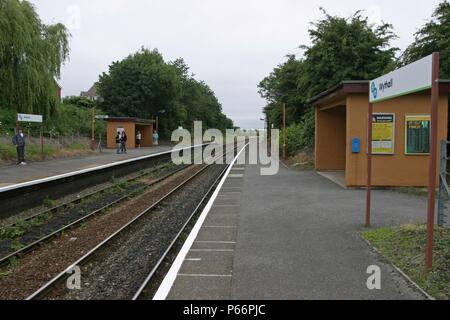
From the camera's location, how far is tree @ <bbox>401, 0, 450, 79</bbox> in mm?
15727

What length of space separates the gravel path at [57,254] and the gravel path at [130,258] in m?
0.38

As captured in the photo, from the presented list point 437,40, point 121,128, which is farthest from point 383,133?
point 121,128

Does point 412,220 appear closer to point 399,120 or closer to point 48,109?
point 399,120

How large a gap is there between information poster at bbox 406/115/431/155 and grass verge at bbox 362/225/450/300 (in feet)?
20.4

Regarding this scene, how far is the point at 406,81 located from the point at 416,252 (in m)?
2.36

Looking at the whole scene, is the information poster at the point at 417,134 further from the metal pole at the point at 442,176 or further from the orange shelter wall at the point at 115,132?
the orange shelter wall at the point at 115,132

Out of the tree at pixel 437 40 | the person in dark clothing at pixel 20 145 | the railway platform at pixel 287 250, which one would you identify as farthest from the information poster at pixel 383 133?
the person in dark clothing at pixel 20 145

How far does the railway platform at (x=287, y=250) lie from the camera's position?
5.16m

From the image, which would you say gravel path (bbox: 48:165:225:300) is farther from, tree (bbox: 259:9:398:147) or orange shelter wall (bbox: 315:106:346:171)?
tree (bbox: 259:9:398:147)

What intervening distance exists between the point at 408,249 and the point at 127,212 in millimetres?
6987

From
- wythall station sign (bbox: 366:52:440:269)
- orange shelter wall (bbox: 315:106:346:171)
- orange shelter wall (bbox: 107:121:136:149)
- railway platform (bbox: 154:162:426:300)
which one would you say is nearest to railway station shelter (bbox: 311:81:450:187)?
railway platform (bbox: 154:162:426:300)

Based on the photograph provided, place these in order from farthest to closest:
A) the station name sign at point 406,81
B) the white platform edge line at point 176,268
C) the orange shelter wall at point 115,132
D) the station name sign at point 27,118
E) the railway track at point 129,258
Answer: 1. the orange shelter wall at point 115,132
2. the station name sign at point 27,118
3. the railway track at point 129,258
4. the station name sign at point 406,81
5. the white platform edge line at point 176,268
